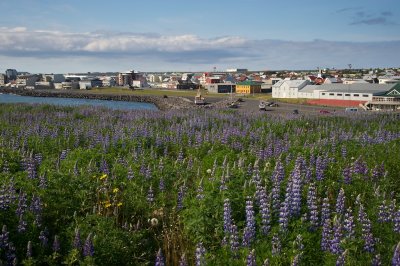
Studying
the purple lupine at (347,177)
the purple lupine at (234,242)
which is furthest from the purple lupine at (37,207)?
the purple lupine at (347,177)

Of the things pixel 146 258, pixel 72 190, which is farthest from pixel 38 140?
pixel 146 258

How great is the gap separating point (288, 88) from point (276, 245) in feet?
307

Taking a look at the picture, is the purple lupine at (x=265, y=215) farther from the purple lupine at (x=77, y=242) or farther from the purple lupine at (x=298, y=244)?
the purple lupine at (x=77, y=242)

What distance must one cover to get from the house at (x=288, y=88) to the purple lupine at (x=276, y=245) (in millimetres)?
90982

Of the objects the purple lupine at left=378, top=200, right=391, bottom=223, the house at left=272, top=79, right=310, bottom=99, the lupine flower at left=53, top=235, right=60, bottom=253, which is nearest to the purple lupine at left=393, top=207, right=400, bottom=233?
the purple lupine at left=378, top=200, right=391, bottom=223

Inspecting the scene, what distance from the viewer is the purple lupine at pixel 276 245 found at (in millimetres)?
5102

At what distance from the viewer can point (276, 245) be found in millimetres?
5258

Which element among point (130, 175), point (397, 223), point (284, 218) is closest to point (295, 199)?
point (284, 218)

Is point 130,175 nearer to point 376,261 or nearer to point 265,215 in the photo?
point 265,215

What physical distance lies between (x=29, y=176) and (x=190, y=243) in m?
3.58

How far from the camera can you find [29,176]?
8.10 metres

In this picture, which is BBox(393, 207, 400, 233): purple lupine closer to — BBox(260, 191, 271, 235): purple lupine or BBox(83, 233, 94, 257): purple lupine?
BBox(260, 191, 271, 235): purple lupine

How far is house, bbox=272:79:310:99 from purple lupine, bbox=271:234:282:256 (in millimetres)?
90982

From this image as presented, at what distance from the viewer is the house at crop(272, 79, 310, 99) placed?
309 ft
